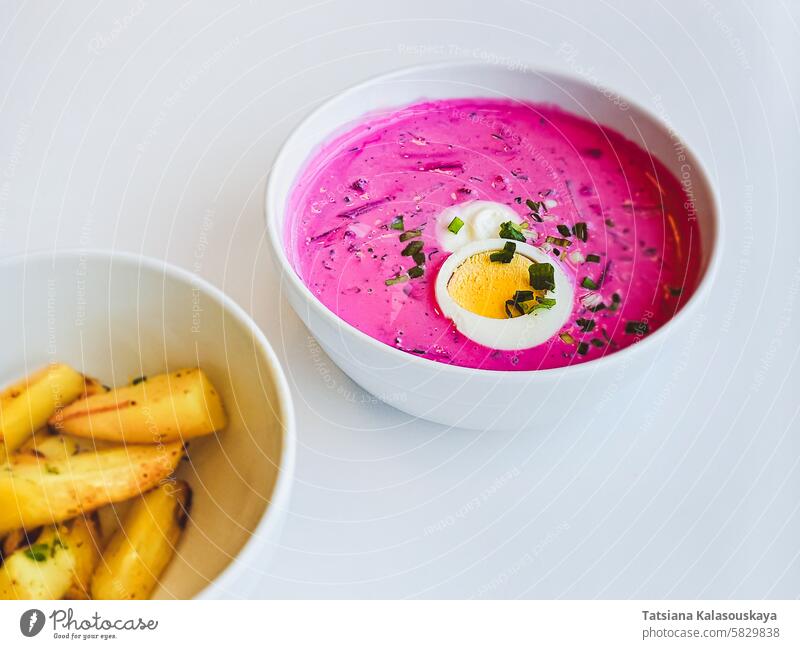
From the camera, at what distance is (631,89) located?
53.9 inches

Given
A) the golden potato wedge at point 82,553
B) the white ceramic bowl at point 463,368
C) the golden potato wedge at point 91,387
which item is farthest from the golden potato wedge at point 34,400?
the white ceramic bowl at point 463,368

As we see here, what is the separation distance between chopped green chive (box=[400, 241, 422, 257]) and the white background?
6.4 inches

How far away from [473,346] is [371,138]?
0.39 metres

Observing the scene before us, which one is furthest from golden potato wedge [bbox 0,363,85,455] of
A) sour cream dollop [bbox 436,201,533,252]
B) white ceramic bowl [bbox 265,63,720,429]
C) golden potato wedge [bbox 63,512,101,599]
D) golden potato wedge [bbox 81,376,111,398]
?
sour cream dollop [bbox 436,201,533,252]

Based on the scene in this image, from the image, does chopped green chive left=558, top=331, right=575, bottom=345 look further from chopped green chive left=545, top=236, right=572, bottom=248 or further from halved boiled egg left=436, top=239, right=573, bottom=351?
chopped green chive left=545, top=236, right=572, bottom=248

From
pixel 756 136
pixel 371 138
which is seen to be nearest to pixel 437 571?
pixel 371 138

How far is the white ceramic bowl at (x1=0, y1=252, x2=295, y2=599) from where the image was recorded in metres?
0.77

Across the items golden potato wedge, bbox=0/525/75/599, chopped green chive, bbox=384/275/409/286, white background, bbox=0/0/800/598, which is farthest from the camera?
chopped green chive, bbox=384/275/409/286

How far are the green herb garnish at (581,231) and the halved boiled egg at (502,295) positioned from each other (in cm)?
6

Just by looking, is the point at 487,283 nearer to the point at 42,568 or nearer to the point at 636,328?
the point at 636,328

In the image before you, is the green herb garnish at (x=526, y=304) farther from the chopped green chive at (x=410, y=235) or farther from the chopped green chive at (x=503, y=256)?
the chopped green chive at (x=410, y=235)

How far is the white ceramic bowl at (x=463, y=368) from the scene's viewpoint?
0.81 metres

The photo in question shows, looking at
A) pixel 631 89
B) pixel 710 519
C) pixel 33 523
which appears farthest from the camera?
pixel 631 89

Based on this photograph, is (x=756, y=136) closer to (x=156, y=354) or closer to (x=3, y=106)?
(x=156, y=354)
